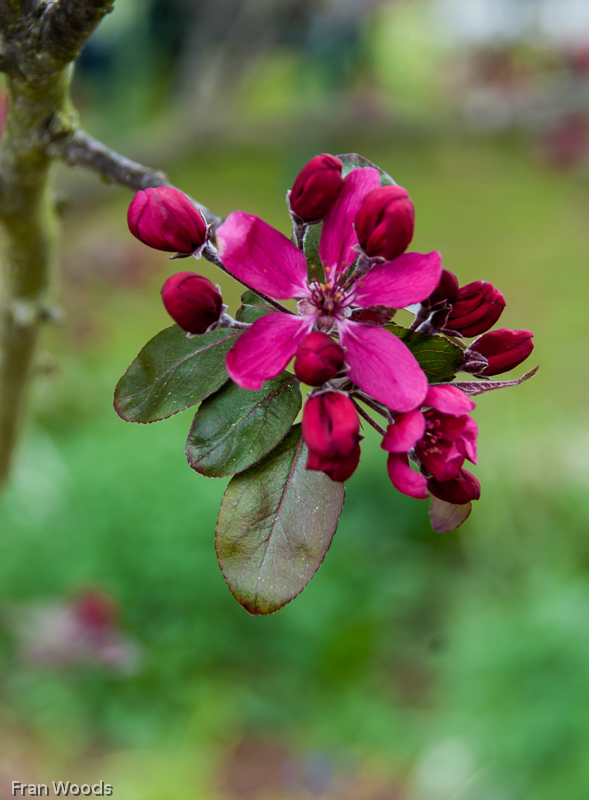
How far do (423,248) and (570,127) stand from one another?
41.3 inches

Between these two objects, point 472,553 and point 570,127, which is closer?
point 472,553

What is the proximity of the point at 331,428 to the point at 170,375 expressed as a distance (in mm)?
115

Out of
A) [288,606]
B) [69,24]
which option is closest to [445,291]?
[69,24]

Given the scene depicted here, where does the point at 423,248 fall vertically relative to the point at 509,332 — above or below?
above

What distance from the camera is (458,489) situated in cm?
42

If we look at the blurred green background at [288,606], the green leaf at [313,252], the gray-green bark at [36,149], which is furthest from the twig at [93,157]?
the blurred green background at [288,606]

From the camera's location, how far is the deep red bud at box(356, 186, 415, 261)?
0.39m

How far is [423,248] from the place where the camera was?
4.71 m

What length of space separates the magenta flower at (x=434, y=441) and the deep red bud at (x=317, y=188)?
119mm

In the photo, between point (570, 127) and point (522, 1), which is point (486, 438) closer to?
point (570, 127)

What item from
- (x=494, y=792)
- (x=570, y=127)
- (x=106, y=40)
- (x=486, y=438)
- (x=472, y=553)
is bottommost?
(x=494, y=792)

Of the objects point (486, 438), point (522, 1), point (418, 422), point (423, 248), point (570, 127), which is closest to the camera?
point (418, 422)

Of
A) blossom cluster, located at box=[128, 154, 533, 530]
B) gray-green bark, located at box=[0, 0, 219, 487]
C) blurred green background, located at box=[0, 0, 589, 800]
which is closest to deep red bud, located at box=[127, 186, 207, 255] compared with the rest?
blossom cluster, located at box=[128, 154, 533, 530]

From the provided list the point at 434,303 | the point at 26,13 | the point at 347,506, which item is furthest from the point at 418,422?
the point at 347,506
